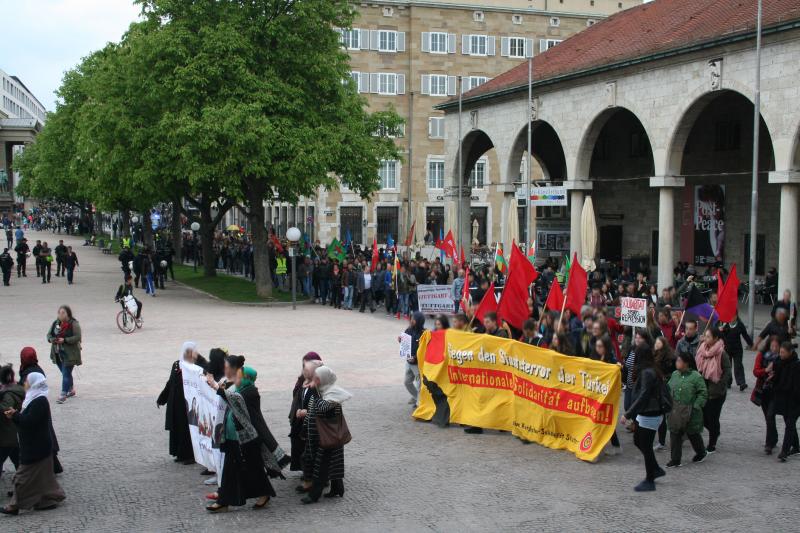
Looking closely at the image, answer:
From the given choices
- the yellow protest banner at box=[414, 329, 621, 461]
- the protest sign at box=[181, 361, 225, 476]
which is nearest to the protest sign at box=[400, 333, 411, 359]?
the yellow protest banner at box=[414, 329, 621, 461]

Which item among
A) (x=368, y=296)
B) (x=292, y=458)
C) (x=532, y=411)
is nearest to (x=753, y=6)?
(x=368, y=296)

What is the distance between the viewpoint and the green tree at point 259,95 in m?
29.9

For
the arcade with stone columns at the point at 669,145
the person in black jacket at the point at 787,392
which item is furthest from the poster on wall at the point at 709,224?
the person in black jacket at the point at 787,392

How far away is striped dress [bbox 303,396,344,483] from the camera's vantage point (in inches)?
397

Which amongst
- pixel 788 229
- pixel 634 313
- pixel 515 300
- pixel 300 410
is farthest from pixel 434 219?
pixel 300 410

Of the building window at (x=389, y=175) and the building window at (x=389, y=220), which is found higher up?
the building window at (x=389, y=175)

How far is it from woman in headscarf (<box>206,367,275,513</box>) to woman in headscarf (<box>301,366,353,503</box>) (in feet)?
1.75

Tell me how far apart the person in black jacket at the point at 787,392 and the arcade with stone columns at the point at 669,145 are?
48.2ft

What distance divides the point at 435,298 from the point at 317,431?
51.5 ft

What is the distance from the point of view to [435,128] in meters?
64.4

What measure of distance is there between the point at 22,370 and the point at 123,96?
81.6 feet

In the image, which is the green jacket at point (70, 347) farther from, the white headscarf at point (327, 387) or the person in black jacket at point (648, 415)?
the person in black jacket at point (648, 415)

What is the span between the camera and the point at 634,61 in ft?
102

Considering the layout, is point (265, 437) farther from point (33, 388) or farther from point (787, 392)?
point (787, 392)
